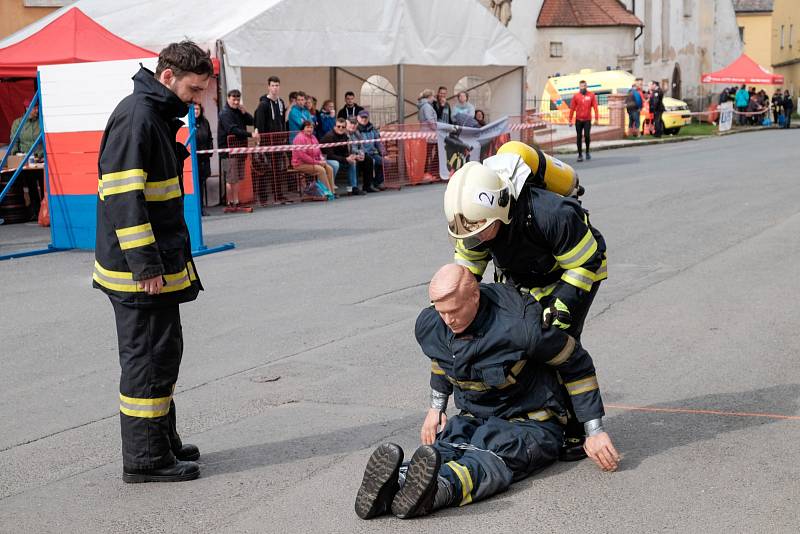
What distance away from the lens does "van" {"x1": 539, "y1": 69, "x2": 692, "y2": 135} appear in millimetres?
38844

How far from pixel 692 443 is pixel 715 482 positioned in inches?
22.2

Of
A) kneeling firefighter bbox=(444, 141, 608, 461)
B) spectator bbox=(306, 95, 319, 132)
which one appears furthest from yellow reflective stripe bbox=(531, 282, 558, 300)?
spectator bbox=(306, 95, 319, 132)

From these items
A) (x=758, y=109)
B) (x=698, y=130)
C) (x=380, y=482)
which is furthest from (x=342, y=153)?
(x=758, y=109)

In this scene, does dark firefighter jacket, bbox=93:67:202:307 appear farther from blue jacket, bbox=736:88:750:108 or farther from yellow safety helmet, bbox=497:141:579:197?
blue jacket, bbox=736:88:750:108

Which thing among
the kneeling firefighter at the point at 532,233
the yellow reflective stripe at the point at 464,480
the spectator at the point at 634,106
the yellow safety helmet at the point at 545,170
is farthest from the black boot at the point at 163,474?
the spectator at the point at 634,106

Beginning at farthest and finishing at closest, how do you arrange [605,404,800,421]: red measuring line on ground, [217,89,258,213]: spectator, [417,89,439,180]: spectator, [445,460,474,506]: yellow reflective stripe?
[417,89,439,180]: spectator < [217,89,258,213]: spectator < [605,404,800,421]: red measuring line on ground < [445,460,474,506]: yellow reflective stripe

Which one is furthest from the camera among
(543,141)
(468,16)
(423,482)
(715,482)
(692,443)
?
(543,141)

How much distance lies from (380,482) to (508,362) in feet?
2.51

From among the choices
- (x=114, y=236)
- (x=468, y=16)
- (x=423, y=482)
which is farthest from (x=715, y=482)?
(x=468, y=16)

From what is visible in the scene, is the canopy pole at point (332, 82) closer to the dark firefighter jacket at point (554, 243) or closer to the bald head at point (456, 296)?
the dark firefighter jacket at point (554, 243)

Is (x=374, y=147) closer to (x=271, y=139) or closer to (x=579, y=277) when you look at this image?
(x=271, y=139)

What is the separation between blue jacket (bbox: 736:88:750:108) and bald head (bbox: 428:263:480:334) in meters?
44.9

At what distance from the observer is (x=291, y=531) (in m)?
4.26

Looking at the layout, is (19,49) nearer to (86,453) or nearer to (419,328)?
(86,453)
